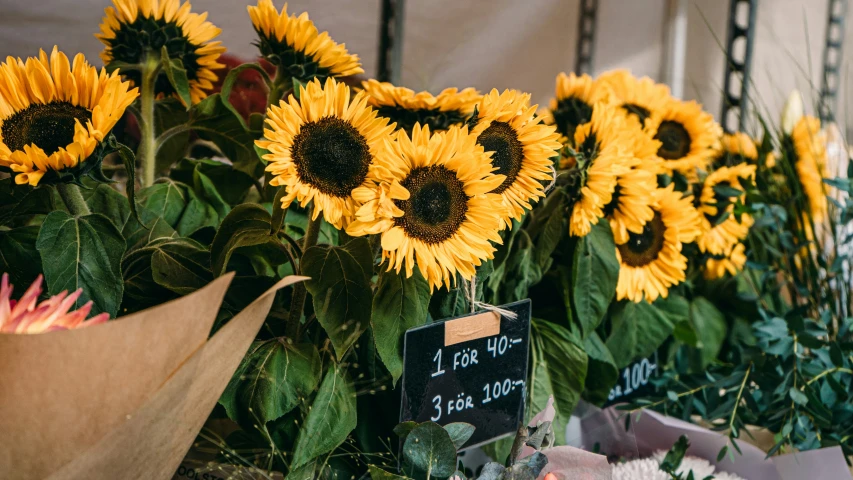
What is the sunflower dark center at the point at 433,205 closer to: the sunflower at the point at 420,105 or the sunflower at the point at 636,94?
the sunflower at the point at 420,105

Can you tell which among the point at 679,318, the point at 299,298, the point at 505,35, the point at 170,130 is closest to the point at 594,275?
the point at 679,318

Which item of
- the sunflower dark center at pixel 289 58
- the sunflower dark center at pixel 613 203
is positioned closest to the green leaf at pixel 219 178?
the sunflower dark center at pixel 289 58

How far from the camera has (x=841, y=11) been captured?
247cm

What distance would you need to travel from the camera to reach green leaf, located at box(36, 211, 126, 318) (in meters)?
0.47

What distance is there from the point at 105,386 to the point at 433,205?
0.23m

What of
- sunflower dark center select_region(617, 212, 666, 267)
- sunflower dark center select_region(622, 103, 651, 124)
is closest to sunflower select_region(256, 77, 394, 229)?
sunflower dark center select_region(617, 212, 666, 267)

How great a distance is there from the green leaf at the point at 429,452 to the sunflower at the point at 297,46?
0.29 metres

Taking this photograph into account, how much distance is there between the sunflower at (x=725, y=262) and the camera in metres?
0.87

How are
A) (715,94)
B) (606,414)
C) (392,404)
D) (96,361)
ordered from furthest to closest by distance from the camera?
(715,94) → (606,414) → (392,404) → (96,361)

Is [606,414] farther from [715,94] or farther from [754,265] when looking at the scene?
[715,94]

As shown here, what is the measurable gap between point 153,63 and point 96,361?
1.19ft

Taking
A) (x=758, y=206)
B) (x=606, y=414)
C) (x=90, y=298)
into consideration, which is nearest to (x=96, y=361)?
(x=90, y=298)

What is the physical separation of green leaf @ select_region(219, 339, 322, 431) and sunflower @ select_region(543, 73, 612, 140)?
0.39 metres

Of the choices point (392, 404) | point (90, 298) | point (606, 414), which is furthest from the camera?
point (606, 414)
